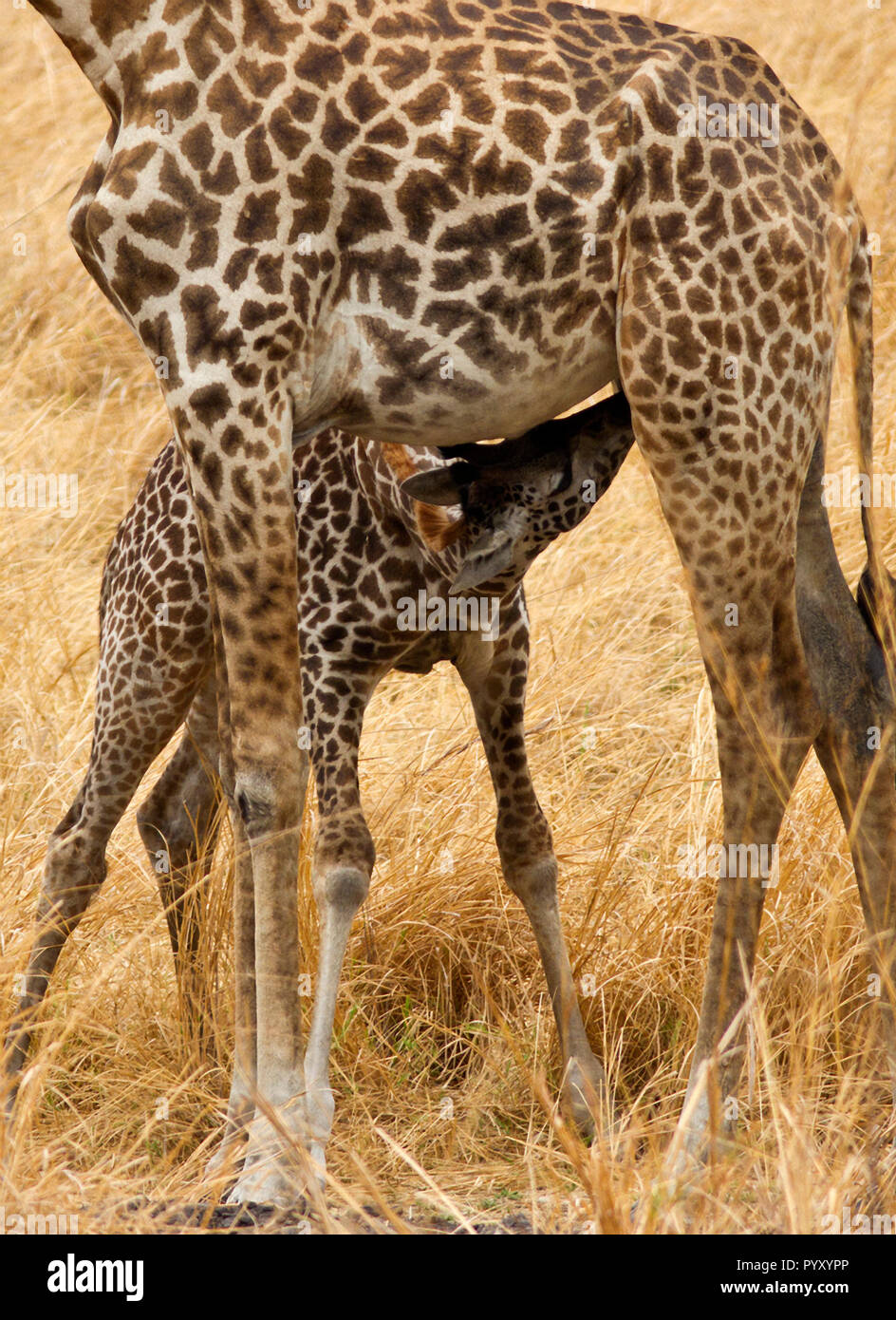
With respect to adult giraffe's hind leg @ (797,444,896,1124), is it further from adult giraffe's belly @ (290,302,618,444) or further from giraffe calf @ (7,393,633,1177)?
adult giraffe's belly @ (290,302,618,444)

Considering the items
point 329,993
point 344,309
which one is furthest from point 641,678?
point 344,309

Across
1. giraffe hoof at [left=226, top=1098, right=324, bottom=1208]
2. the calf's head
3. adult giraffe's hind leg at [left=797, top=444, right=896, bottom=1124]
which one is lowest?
giraffe hoof at [left=226, top=1098, right=324, bottom=1208]

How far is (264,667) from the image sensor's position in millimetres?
3721

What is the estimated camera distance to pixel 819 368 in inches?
161

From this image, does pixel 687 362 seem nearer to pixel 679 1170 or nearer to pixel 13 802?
pixel 679 1170

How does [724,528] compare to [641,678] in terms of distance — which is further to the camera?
[641,678]

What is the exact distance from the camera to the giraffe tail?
176 inches

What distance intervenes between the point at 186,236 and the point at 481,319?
701 millimetres
